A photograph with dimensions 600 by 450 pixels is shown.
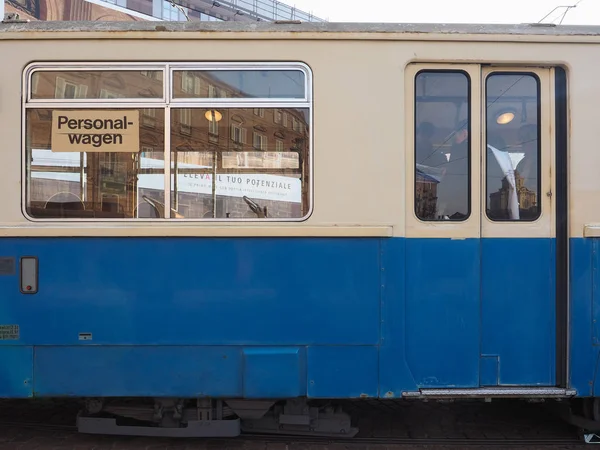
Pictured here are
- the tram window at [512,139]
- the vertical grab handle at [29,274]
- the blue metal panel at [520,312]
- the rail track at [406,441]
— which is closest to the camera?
the vertical grab handle at [29,274]

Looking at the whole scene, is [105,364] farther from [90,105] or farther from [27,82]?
[27,82]

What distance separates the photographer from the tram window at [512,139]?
4.09m

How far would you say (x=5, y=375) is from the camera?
3.89 m

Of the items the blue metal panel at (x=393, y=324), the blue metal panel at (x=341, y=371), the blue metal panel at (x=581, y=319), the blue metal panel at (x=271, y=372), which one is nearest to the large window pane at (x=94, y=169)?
the blue metal panel at (x=271, y=372)

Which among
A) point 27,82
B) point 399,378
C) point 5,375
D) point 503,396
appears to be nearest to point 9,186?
point 27,82

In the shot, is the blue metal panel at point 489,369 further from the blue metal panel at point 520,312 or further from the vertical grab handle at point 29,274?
the vertical grab handle at point 29,274

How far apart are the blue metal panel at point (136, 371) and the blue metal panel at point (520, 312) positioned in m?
1.99

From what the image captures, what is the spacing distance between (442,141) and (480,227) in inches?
29.0

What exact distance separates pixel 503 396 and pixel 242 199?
250 cm

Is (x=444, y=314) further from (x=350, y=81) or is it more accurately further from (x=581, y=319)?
(x=350, y=81)

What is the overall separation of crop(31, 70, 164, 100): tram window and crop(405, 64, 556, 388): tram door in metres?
2.00

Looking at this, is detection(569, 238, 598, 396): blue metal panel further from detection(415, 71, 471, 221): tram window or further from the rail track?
detection(415, 71, 471, 221): tram window

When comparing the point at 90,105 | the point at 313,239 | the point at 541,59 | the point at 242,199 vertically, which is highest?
the point at 541,59

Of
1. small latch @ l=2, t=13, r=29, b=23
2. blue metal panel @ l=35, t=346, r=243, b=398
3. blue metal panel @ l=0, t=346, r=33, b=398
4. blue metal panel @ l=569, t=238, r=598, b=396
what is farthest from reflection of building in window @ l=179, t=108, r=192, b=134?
blue metal panel @ l=569, t=238, r=598, b=396
